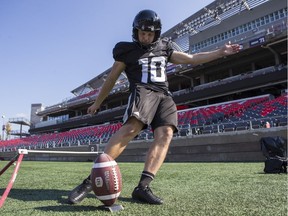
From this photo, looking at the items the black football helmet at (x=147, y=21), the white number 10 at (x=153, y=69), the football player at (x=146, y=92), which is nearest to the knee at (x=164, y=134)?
the football player at (x=146, y=92)

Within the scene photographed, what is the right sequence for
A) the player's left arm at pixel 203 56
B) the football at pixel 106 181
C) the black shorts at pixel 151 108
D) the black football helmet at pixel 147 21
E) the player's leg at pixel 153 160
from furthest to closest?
1. the player's left arm at pixel 203 56
2. the black football helmet at pixel 147 21
3. the black shorts at pixel 151 108
4. the player's leg at pixel 153 160
5. the football at pixel 106 181

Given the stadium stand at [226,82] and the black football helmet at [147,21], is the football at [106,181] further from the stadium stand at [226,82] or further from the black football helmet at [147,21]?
the stadium stand at [226,82]

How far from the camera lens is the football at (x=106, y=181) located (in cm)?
222

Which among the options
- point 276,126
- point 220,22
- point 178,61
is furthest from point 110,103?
point 178,61

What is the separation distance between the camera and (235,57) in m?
24.7

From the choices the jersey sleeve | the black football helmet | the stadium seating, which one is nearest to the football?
the jersey sleeve

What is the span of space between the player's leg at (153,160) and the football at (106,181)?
26cm

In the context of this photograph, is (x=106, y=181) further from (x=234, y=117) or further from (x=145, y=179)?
(x=234, y=117)

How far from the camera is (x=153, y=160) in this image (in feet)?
9.00

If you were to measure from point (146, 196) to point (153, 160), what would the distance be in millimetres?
434

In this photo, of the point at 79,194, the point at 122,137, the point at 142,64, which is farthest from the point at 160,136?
the point at 79,194

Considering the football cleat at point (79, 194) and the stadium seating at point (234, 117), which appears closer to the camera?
the football cleat at point (79, 194)

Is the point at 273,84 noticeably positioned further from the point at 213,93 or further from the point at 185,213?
the point at 185,213

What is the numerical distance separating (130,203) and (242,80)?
22.5 meters
